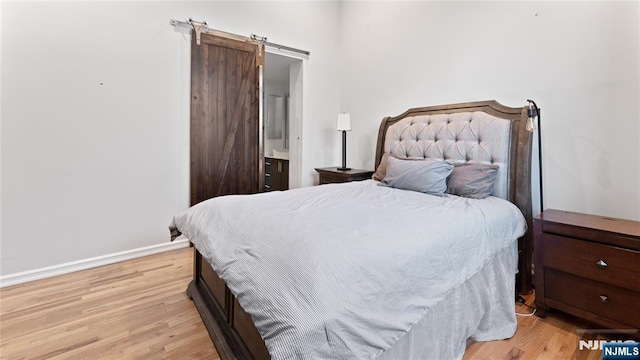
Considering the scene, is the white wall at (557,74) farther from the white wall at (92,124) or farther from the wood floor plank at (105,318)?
the wood floor plank at (105,318)

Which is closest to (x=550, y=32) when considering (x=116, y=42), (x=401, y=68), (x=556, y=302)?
(x=401, y=68)

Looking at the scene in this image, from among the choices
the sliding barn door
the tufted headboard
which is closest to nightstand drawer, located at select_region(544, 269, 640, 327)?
the tufted headboard

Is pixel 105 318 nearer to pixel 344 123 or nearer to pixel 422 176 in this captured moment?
pixel 422 176

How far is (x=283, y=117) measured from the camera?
5527mm

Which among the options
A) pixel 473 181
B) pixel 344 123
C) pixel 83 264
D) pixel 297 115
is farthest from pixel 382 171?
pixel 83 264

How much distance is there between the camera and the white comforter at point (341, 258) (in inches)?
33.1

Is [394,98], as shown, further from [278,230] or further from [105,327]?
[105,327]

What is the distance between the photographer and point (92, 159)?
2.49 metres

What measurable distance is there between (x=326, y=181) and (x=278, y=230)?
2282 millimetres

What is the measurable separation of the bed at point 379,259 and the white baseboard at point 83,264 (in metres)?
1.08

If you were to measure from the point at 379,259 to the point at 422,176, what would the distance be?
1362 millimetres

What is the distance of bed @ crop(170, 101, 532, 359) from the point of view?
88 cm

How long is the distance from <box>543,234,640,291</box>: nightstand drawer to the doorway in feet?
9.15

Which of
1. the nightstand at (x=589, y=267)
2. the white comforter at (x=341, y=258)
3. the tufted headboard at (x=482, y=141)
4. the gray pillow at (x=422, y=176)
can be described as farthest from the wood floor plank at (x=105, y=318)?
the tufted headboard at (x=482, y=141)
